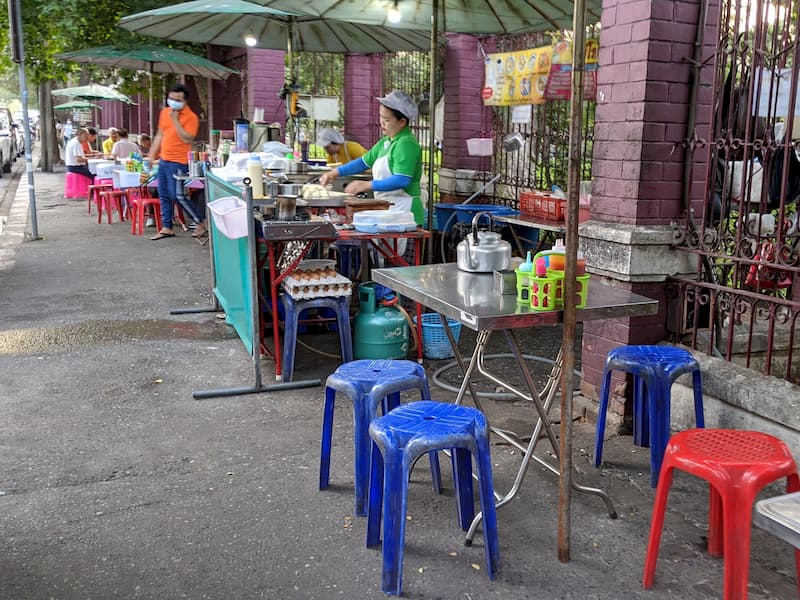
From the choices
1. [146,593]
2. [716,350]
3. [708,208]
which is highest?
[708,208]

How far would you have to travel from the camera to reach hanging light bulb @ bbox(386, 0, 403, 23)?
6.22 metres

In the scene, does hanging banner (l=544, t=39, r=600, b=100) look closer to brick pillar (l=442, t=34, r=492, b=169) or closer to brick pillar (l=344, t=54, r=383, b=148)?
brick pillar (l=442, t=34, r=492, b=169)

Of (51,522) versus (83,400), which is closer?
(51,522)

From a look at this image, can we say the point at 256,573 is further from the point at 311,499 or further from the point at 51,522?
the point at 51,522

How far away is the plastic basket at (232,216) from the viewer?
5377mm

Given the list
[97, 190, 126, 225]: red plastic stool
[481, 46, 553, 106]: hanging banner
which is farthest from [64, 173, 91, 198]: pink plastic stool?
[481, 46, 553, 106]: hanging banner

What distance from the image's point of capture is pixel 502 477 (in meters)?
4.11

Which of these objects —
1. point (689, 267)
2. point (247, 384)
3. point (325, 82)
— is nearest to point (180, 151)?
point (325, 82)

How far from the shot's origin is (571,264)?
2992 mm

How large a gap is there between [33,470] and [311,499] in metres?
1.57

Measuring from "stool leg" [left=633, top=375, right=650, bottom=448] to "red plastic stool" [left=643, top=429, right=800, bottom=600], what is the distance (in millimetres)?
1120

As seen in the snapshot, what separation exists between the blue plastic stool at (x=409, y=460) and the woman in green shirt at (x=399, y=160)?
3420mm

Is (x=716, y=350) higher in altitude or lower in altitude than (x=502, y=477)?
higher

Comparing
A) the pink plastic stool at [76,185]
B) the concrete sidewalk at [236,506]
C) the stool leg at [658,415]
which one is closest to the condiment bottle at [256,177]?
the concrete sidewalk at [236,506]
